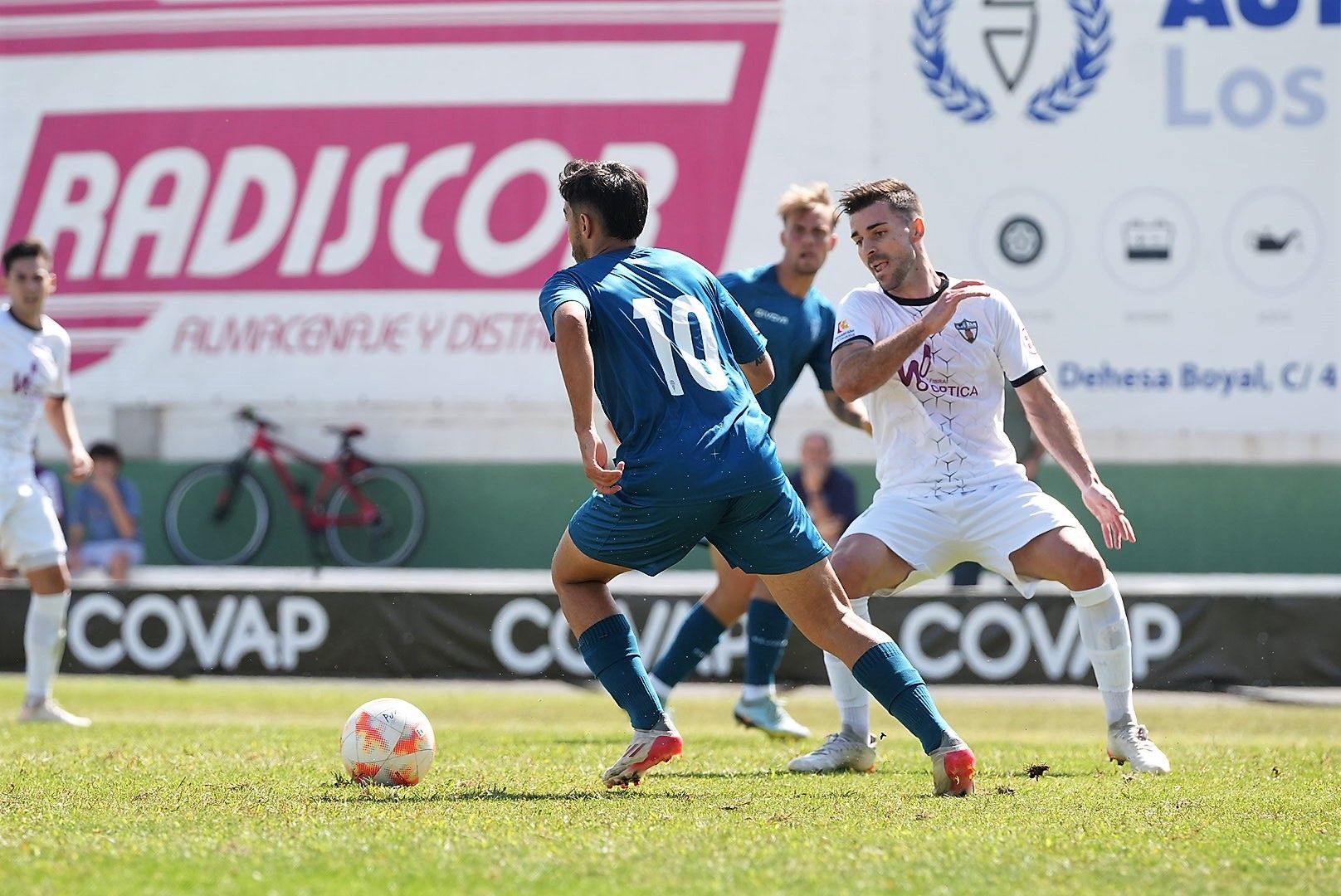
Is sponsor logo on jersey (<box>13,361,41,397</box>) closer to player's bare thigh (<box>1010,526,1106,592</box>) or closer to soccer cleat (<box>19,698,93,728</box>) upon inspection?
soccer cleat (<box>19,698,93,728</box>)

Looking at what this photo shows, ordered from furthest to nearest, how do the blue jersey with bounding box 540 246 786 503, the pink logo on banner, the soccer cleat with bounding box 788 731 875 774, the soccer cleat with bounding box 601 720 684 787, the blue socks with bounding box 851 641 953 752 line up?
1. the pink logo on banner
2. the soccer cleat with bounding box 788 731 875 774
3. the soccer cleat with bounding box 601 720 684 787
4. the blue socks with bounding box 851 641 953 752
5. the blue jersey with bounding box 540 246 786 503

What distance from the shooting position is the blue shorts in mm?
5230

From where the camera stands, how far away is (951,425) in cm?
622

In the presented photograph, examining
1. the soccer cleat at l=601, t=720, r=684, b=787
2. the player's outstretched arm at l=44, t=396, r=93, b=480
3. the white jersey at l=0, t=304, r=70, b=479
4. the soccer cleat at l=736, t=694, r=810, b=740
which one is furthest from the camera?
the player's outstretched arm at l=44, t=396, r=93, b=480

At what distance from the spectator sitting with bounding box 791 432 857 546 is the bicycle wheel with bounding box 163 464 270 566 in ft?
20.7

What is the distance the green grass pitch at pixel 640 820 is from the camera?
13.0ft

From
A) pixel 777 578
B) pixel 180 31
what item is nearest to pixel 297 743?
pixel 777 578

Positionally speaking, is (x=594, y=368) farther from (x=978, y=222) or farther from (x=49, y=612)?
(x=978, y=222)

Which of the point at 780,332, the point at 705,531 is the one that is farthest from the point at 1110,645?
the point at 780,332

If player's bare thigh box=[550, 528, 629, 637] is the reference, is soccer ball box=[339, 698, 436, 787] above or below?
below

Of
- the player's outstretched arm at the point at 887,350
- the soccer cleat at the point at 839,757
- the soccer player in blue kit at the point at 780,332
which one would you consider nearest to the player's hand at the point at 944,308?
the player's outstretched arm at the point at 887,350

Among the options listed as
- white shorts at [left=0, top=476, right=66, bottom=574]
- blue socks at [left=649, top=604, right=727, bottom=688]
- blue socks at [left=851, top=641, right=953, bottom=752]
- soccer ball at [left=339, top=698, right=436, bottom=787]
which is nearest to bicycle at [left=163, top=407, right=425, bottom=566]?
white shorts at [left=0, top=476, right=66, bottom=574]


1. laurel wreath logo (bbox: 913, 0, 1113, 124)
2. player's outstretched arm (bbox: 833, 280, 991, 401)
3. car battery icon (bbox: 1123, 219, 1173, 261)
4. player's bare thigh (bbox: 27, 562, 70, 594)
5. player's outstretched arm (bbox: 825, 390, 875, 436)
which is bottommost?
player's bare thigh (bbox: 27, 562, 70, 594)

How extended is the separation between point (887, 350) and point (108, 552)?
34.5 feet
